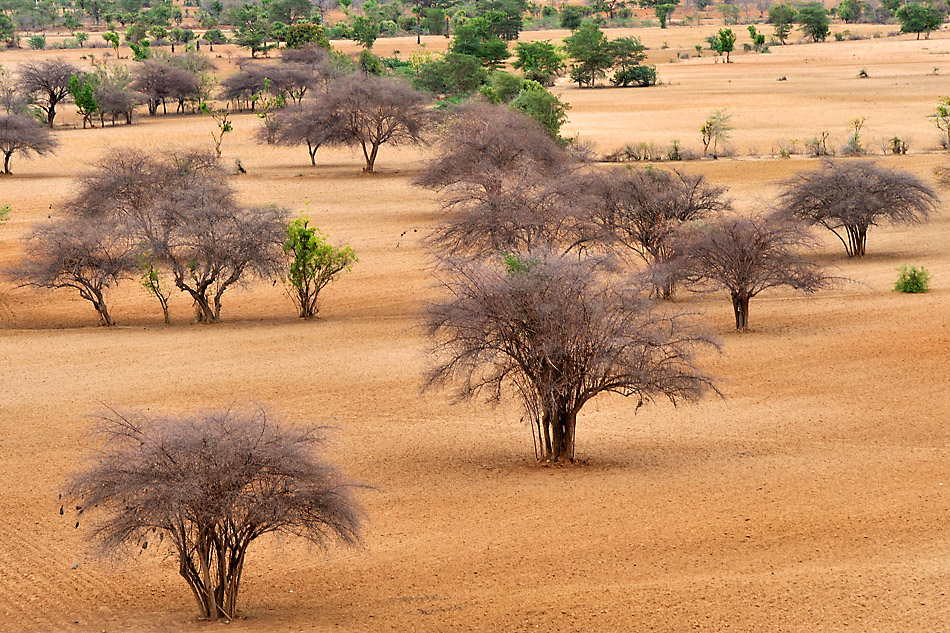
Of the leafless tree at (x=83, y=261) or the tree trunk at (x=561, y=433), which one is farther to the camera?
the leafless tree at (x=83, y=261)

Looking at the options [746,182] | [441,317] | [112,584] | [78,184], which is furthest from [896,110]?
[112,584]

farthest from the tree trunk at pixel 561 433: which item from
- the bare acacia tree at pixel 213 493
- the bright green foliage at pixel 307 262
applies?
the bright green foliage at pixel 307 262

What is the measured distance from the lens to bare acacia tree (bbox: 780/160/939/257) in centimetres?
4194

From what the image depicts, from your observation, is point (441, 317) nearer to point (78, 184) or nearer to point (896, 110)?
point (78, 184)

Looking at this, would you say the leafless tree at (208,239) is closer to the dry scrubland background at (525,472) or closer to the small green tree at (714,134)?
the dry scrubland background at (525,472)

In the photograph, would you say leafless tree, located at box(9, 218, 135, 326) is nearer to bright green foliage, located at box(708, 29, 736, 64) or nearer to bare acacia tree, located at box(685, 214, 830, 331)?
bare acacia tree, located at box(685, 214, 830, 331)

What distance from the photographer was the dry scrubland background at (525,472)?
50.4 ft

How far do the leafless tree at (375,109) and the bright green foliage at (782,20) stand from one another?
88006 mm

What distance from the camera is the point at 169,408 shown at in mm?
25750

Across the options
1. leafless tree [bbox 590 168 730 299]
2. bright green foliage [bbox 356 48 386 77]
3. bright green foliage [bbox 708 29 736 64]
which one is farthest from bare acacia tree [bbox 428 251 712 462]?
bright green foliage [bbox 708 29 736 64]

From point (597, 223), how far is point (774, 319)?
7.23 m

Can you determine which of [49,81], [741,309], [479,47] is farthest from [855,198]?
[479,47]

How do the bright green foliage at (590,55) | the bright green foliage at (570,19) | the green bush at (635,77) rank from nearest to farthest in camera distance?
1. the green bush at (635,77)
2. the bright green foliage at (590,55)
3. the bright green foliage at (570,19)

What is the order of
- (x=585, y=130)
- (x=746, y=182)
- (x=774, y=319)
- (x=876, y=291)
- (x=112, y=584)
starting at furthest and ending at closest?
(x=585, y=130) → (x=746, y=182) → (x=876, y=291) → (x=774, y=319) → (x=112, y=584)
